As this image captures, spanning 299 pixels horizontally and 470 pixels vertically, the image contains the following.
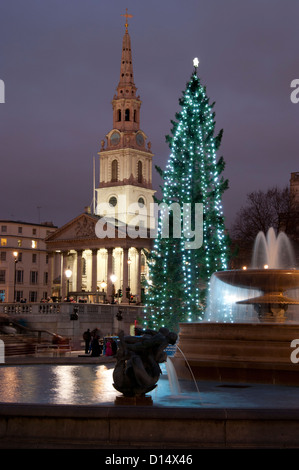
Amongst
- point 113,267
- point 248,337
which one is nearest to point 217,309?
point 248,337

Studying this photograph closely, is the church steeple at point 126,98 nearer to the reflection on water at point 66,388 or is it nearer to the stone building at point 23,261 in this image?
the stone building at point 23,261

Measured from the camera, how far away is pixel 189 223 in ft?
114

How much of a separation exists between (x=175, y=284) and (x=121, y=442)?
25418 mm

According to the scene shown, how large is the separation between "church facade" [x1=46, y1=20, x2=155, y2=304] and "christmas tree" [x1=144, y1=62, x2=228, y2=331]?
55.4 meters

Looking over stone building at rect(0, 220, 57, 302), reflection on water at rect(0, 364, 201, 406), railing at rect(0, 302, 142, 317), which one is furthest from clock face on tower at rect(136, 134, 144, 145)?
reflection on water at rect(0, 364, 201, 406)

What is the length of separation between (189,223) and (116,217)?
78.6 metres

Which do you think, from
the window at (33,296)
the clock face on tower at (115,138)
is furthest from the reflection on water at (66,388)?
the clock face on tower at (115,138)

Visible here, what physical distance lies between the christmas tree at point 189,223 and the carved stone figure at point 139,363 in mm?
23198

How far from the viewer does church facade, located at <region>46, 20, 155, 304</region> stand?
93500 mm

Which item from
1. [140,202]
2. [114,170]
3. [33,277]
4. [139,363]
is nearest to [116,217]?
[140,202]

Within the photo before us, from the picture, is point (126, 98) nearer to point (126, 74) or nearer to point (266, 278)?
point (126, 74)

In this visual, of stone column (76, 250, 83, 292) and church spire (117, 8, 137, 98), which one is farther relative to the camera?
church spire (117, 8, 137, 98)

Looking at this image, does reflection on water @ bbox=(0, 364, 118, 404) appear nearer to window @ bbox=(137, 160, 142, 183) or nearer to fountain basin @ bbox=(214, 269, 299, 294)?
fountain basin @ bbox=(214, 269, 299, 294)

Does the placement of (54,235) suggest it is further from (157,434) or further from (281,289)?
(157,434)
